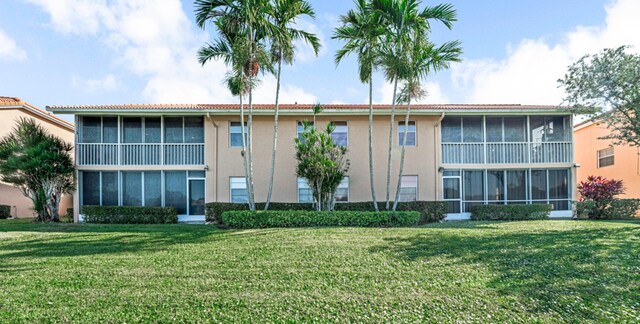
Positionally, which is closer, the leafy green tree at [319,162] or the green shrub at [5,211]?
the leafy green tree at [319,162]

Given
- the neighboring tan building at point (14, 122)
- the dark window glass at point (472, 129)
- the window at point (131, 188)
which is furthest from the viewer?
the neighboring tan building at point (14, 122)

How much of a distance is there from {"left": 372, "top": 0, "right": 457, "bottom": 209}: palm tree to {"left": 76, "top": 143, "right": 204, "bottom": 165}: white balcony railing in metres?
9.12

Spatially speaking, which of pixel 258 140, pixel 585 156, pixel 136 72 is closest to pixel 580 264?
pixel 258 140

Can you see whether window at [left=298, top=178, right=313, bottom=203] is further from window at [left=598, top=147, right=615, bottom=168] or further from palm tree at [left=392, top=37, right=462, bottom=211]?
window at [left=598, top=147, right=615, bottom=168]

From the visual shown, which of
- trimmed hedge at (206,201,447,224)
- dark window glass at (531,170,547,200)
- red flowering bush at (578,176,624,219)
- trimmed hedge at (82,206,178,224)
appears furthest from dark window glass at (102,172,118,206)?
red flowering bush at (578,176,624,219)

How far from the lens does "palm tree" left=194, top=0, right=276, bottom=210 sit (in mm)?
11867

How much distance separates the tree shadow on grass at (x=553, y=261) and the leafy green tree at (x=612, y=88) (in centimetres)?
366

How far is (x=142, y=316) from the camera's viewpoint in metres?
4.77

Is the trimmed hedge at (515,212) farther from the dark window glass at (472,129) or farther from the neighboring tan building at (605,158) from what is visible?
the neighboring tan building at (605,158)

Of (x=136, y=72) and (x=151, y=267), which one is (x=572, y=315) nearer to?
(x=151, y=267)

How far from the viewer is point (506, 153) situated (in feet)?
53.3

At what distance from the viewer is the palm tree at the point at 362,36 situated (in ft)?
41.0

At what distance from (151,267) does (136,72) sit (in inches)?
379

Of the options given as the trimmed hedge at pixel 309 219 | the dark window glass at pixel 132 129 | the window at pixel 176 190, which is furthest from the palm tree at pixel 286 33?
the dark window glass at pixel 132 129
